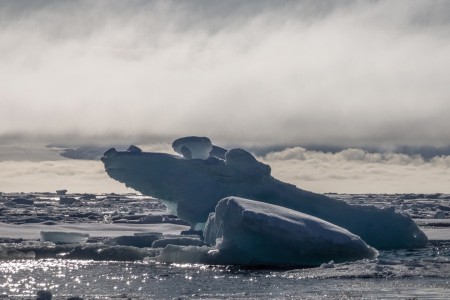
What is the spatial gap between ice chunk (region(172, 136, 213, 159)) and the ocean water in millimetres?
7879

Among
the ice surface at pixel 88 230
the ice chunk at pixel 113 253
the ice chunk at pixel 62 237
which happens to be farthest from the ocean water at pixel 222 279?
the ice surface at pixel 88 230

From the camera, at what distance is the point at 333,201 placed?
3061 centimetres

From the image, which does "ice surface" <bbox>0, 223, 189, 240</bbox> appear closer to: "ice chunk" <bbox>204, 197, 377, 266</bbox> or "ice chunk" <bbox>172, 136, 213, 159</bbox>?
"ice chunk" <bbox>172, 136, 213, 159</bbox>

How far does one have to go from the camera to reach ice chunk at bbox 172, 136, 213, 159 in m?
Result: 32.7

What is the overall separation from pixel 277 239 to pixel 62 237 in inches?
390

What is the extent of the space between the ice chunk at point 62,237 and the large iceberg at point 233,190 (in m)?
3.19

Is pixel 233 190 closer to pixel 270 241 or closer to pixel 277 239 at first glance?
pixel 270 241

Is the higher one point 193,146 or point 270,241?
point 193,146

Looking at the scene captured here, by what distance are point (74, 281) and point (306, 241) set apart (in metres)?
6.63

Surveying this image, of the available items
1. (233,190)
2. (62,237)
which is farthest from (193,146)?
(62,237)

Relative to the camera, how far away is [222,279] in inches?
818

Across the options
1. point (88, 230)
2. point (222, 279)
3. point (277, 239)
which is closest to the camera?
point (222, 279)

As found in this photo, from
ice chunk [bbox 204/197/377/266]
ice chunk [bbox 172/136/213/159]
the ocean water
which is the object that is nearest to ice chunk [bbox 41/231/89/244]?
the ocean water

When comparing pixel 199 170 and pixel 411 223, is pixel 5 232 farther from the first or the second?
pixel 411 223
